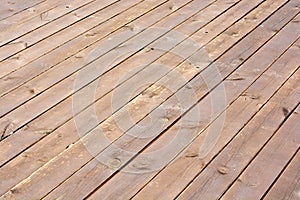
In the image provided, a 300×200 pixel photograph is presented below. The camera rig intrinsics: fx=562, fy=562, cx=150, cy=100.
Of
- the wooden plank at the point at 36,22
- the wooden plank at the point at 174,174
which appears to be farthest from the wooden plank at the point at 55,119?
the wooden plank at the point at 36,22

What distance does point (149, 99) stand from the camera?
272 cm

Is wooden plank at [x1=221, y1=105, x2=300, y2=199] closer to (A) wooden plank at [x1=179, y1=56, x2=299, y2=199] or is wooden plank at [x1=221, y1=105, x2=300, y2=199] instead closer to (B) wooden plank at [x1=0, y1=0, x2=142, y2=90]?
(A) wooden plank at [x1=179, y1=56, x2=299, y2=199]

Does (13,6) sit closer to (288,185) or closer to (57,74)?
(57,74)

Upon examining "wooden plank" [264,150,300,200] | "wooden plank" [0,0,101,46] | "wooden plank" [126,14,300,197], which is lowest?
"wooden plank" [264,150,300,200]

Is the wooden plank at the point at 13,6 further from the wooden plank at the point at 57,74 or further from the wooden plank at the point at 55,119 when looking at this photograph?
the wooden plank at the point at 55,119

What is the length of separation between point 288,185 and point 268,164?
14cm

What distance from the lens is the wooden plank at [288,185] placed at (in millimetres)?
2102

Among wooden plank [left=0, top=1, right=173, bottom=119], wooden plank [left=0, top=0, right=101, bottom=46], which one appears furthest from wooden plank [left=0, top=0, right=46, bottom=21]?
wooden plank [left=0, top=1, right=173, bottom=119]

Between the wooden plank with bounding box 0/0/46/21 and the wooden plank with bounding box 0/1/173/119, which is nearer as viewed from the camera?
the wooden plank with bounding box 0/1/173/119

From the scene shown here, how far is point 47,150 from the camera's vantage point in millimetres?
2373

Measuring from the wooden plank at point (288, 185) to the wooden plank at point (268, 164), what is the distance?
0.02 m

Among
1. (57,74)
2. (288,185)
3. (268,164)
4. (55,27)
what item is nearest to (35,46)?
(55,27)

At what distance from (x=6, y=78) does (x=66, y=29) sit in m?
0.63

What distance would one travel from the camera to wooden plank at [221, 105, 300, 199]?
6.98ft
